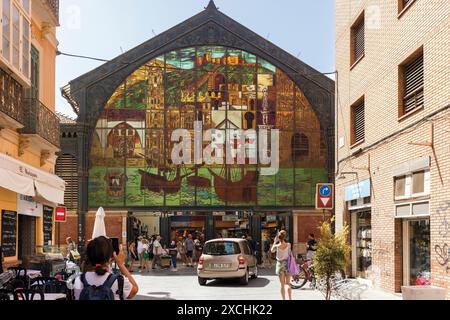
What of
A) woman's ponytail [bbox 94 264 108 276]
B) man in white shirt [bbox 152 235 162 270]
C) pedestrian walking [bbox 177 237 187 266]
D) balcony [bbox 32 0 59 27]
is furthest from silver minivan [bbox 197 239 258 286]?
woman's ponytail [bbox 94 264 108 276]

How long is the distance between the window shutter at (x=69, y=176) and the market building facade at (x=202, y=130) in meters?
0.29

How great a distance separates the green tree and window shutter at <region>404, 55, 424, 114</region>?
12.4ft

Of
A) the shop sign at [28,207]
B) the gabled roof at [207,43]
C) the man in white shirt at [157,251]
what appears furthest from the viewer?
the gabled roof at [207,43]

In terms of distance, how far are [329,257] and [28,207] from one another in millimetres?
10068

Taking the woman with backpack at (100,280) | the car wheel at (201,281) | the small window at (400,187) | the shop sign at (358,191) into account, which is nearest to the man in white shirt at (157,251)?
the car wheel at (201,281)

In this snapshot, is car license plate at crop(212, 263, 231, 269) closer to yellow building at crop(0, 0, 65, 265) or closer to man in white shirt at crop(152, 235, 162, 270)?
yellow building at crop(0, 0, 65, 265)

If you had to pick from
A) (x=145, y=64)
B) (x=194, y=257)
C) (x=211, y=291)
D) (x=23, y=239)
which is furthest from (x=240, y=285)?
(x=145, y=64)

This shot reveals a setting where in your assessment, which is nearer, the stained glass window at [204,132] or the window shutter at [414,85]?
the window shutter at [414,85]

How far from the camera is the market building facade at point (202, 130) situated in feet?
115

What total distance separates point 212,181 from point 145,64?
297 inches

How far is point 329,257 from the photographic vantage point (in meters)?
14.2

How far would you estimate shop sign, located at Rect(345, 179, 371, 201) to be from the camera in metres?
18.7

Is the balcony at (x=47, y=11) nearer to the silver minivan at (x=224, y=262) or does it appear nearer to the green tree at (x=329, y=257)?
the silver minivan at (x=224, y=262)

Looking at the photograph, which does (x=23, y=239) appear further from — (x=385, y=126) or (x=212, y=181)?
(x=212, y=181)
